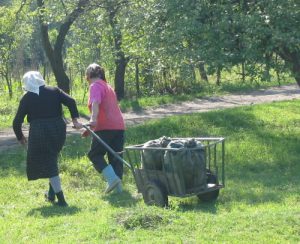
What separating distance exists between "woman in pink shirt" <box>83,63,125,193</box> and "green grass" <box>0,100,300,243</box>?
12.8 inches

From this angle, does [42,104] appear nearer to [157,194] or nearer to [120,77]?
[157,194]

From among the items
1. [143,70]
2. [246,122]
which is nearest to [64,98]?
[246,122]

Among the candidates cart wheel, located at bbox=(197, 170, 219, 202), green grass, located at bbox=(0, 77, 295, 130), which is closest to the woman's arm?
cart wheel, located at bbox=(197, 170, 219, 202)

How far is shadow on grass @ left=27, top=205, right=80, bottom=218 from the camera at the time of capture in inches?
270

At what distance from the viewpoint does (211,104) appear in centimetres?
1873

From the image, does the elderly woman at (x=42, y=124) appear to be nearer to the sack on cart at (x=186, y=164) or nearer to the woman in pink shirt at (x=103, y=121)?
the woman in pink shirt at (x=103, y=121)

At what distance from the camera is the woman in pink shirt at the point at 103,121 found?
25.6 ft

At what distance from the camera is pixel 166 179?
22.7ft

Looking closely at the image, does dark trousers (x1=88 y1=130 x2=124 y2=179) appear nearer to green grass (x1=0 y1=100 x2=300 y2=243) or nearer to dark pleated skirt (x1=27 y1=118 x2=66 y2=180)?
green grass (x1=0 y1=100 x2=300 y2=243)

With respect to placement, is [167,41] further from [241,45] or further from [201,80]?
[201,80]

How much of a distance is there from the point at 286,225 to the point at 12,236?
2.57 metres

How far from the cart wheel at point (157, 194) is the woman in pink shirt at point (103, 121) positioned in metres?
0.87

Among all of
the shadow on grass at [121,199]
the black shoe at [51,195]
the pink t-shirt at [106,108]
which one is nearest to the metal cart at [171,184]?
the shadow on grass at [121,199]

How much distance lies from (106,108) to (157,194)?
1619 millimetres
